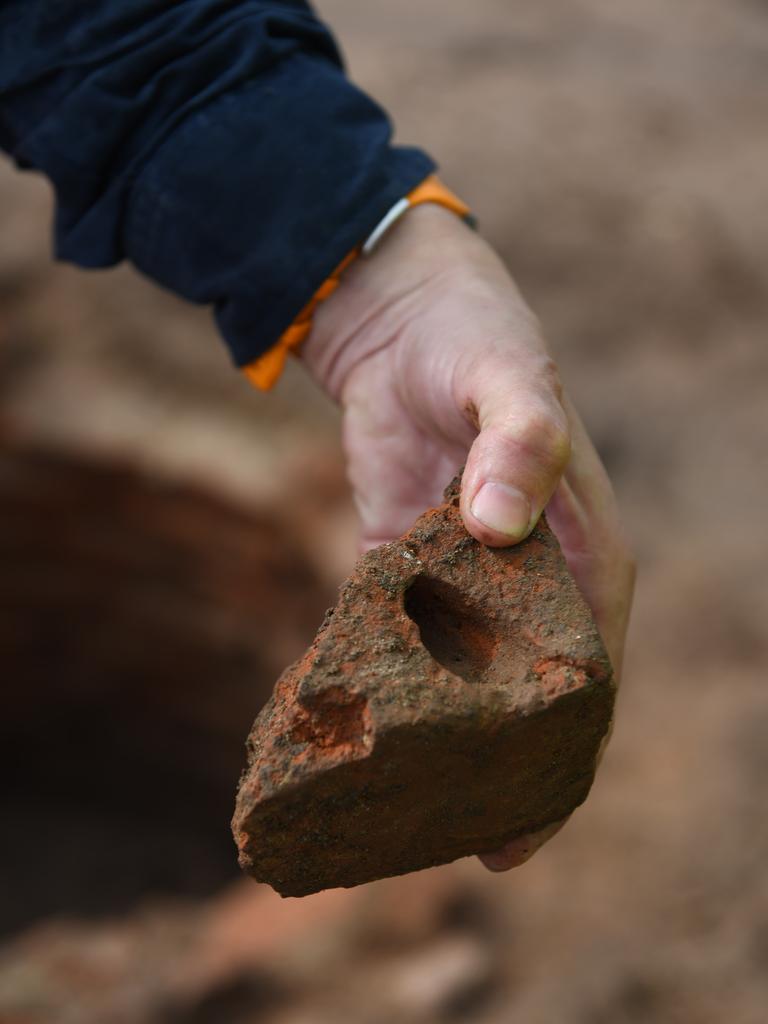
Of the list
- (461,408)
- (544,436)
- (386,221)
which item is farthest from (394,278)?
(544,436)

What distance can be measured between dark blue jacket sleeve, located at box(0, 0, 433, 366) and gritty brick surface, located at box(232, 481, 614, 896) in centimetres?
40

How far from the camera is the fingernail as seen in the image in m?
1.06

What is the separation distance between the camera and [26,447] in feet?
9.46

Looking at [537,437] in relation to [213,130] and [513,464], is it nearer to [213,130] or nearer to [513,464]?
[513,464]

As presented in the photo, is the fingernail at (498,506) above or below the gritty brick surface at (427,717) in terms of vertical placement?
above

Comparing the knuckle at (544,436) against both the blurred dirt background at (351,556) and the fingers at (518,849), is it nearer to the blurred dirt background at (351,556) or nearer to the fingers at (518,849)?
the fingers at (518,849)

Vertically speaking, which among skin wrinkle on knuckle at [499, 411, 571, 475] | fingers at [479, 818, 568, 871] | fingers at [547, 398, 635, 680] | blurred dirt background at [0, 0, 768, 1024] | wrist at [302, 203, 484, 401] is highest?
skin wrinkle on knuckle at [499, 411, 571, 475]

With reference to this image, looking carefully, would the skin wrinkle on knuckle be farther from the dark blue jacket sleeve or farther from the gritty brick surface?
the dark blue jacket sleeve

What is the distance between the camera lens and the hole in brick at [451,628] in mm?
1070

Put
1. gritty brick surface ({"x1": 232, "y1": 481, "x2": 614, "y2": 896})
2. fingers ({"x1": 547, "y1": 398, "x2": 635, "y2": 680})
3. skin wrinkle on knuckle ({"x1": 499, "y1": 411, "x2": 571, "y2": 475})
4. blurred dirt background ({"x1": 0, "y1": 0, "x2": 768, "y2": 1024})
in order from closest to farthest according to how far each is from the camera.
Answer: gritty brick surface ({"x1": 232, "y1": 481, "x2": 614, "y2": 896}) → skin wrinkle on knuckle ({"x1": 499, "y1": 411, "x2": 571, "y2": 475}) → fingers ({"x1": 547, "y1": 398, "x2": 635, "y2": 680}) → blurred dirt background ({"x1": 0, "y1": 0, "x2": 768, "y2": 1024})

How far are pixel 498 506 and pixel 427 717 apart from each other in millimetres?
218

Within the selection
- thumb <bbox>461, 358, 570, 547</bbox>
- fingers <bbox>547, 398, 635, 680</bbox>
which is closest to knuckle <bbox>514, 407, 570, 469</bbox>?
thumb <bbox>461, 358, 570, 547</bbox>

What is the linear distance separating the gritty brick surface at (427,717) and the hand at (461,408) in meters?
0.06

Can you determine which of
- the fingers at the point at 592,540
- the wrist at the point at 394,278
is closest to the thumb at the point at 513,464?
the fingers at the point at 592,540
